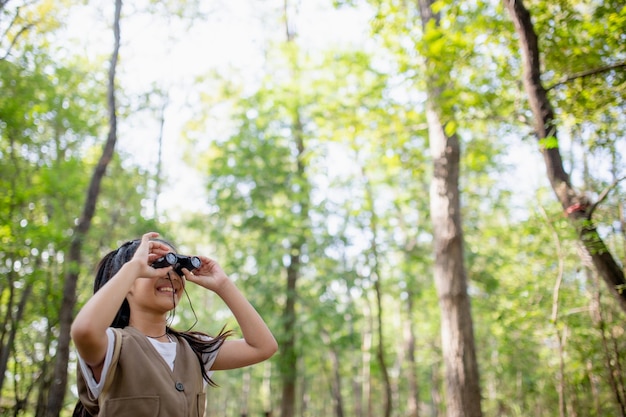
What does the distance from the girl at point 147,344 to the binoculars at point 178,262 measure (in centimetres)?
2

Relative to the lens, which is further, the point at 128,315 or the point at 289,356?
the point at 289,356

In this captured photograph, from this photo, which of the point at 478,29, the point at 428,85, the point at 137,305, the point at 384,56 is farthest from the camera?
the point at 384,56

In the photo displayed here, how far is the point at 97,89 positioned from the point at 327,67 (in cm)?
662

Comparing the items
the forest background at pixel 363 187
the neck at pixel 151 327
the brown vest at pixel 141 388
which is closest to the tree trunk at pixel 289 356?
the forest background at pixel 363 187

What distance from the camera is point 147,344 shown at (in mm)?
1687

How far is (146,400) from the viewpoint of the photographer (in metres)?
1.55

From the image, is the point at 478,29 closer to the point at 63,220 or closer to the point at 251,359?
the point at 251,359

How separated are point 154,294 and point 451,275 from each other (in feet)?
15.8

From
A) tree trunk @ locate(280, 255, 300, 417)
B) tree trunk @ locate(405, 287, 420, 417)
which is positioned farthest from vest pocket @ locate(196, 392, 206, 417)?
tree trunk @ locate(405, 287, 420, 417)

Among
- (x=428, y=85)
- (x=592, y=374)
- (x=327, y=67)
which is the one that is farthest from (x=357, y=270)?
(x=428, y=85)

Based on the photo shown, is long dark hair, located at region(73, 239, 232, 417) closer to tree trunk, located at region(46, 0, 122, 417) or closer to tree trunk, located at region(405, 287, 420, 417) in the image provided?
tree trunk, located at region(46, 0, 122, 417)

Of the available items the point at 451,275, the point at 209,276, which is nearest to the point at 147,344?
the point at 209,276

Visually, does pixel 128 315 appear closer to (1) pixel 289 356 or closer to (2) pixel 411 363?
(1) pixel 289 356

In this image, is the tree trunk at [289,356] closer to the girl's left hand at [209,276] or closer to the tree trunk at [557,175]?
the tree trunk at [557,175]
